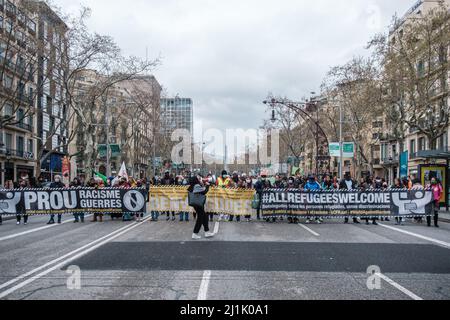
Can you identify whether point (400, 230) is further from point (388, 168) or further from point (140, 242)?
point (388, 168)

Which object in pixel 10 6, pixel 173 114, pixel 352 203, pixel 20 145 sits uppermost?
pixel 10 6

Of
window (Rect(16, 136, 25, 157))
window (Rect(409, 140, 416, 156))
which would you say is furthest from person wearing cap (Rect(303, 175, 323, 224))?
window (Rect(409, 140, 416, 156))

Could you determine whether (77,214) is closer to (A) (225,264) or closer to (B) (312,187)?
(B) (312,187)

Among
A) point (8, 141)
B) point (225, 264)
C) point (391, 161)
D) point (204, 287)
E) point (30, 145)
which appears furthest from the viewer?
point (391, 161)

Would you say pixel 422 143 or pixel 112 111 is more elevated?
pixel 112 111

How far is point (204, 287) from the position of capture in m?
6.65

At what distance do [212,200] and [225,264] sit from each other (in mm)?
9076

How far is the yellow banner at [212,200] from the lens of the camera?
1758 centimetres

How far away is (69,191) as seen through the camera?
17.6m

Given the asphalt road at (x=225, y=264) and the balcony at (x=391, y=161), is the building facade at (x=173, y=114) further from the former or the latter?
the asphalt road at (x=225, y=264)

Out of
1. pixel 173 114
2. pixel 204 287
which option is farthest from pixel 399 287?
pixel 173 114

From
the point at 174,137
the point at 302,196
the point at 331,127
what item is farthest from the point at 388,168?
the point at 302,196

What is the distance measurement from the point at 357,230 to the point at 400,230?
1493 millimetres

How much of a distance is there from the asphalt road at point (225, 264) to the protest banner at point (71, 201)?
9.89 ft
